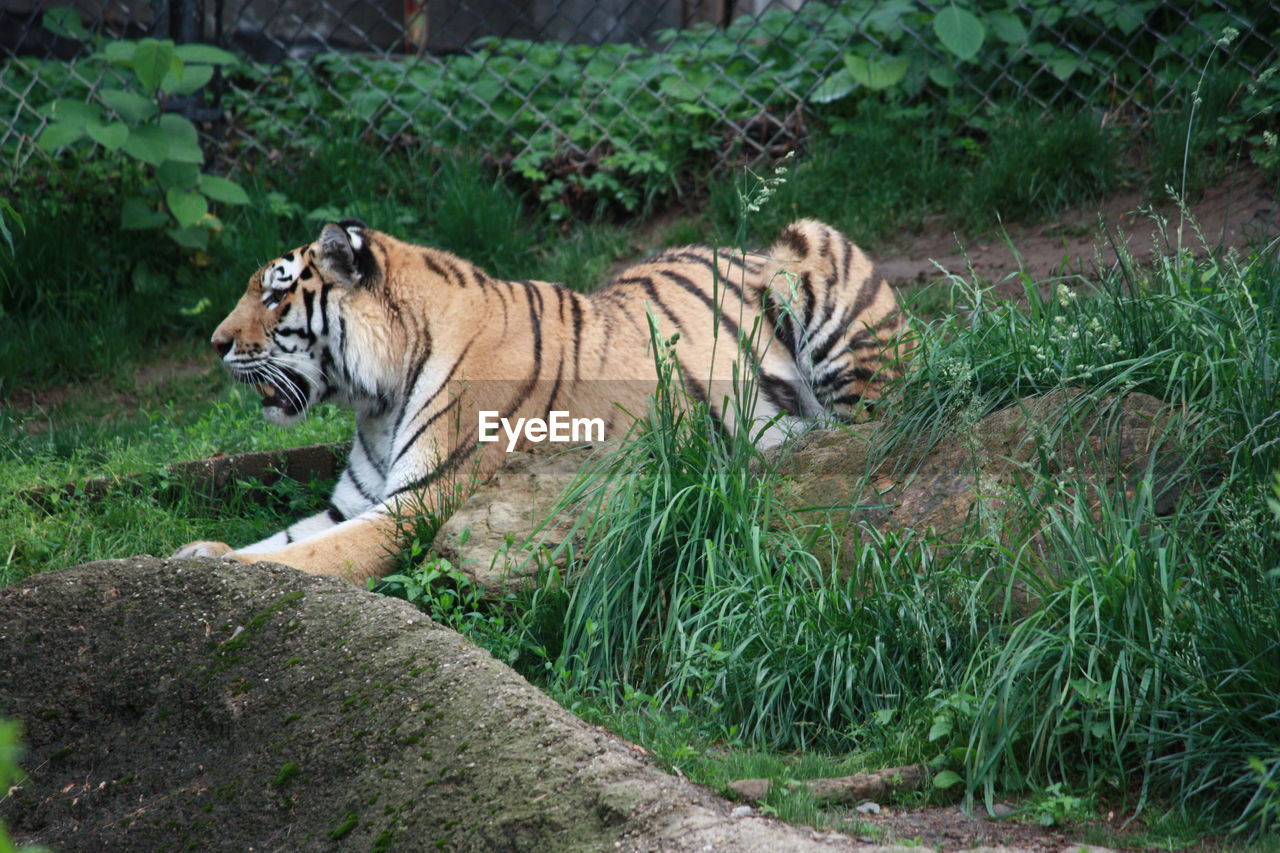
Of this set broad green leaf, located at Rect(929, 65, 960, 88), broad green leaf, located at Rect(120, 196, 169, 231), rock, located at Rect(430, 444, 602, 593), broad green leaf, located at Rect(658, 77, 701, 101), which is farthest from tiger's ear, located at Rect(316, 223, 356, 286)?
broad green leaf, located at Rect(929, 65, 960, 88)

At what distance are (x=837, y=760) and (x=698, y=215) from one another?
5408 millimetres

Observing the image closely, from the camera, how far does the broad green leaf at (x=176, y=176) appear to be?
7.33m

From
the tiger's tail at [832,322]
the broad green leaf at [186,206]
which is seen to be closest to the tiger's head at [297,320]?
the tiger's tail at [832,322]

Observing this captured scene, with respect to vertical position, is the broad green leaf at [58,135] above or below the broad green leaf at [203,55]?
below

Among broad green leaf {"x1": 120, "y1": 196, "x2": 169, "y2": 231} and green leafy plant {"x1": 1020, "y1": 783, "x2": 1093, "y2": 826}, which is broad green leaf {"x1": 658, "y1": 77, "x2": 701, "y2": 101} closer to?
broad green leaf {"x1": 120, "y1": 196, "x2": 169, "y2": 231}

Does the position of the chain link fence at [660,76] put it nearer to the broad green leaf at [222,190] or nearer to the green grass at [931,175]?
the green grass at [931,175]

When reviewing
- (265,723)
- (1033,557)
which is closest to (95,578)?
(265,723)

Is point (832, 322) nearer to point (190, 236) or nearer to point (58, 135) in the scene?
point (190, 236)

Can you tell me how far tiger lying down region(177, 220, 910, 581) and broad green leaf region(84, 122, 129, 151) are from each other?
8.01ft

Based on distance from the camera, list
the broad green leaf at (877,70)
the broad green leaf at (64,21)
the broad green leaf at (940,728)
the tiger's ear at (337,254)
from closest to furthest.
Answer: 1. the broad green leaf at (940,728)
2. the tiger's ear at (337,254)
3. the broad green leaf at (877,70)
4. the broad green leaf at (64,21)

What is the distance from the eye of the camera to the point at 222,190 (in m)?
7.30

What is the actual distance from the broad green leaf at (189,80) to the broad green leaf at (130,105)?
137 mm

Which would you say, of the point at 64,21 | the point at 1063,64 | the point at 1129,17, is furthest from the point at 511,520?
the point at 64,21

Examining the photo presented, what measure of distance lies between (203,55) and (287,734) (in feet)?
18.1
